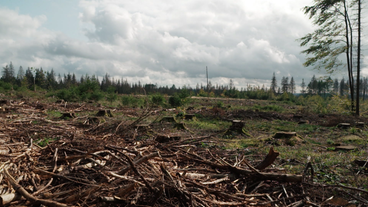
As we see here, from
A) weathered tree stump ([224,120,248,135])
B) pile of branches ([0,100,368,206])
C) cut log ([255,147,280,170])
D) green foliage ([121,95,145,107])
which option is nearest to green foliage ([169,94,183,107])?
green foliage ([121,95,145,107])

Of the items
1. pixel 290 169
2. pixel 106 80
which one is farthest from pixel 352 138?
pixel 106 80

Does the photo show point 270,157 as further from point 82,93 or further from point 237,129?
point 82,93

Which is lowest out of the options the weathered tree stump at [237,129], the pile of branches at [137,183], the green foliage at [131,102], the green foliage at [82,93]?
the weathered tree stump at [237,129]

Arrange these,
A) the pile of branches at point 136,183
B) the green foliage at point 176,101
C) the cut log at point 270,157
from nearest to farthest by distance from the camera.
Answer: the pile of branches at point 136,183 → the cut log at point 270,157 → the green foliage at point 176,101

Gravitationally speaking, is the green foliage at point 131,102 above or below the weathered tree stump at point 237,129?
above

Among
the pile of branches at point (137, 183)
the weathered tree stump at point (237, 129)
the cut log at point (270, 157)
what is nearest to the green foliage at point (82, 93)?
the weathered tree stump at point (237, 129)

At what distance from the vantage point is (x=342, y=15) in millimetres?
16562

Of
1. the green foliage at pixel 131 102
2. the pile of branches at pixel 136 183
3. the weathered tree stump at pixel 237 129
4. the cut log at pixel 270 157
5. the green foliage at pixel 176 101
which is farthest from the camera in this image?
the green foliage at pixel 131 102

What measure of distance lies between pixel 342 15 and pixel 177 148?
1924 centimetres

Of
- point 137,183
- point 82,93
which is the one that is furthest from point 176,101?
point 137,183

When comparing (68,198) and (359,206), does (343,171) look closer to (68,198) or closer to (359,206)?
(359,206)

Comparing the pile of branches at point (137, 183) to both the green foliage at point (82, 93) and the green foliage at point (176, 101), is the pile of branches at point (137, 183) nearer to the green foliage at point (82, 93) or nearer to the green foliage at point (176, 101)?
the green foliage at point (176, 101)

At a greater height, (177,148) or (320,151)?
(177,148)

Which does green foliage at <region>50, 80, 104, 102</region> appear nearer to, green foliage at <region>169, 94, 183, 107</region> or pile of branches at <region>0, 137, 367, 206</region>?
green foliage at <region>169, 94, 183, 107</region>
